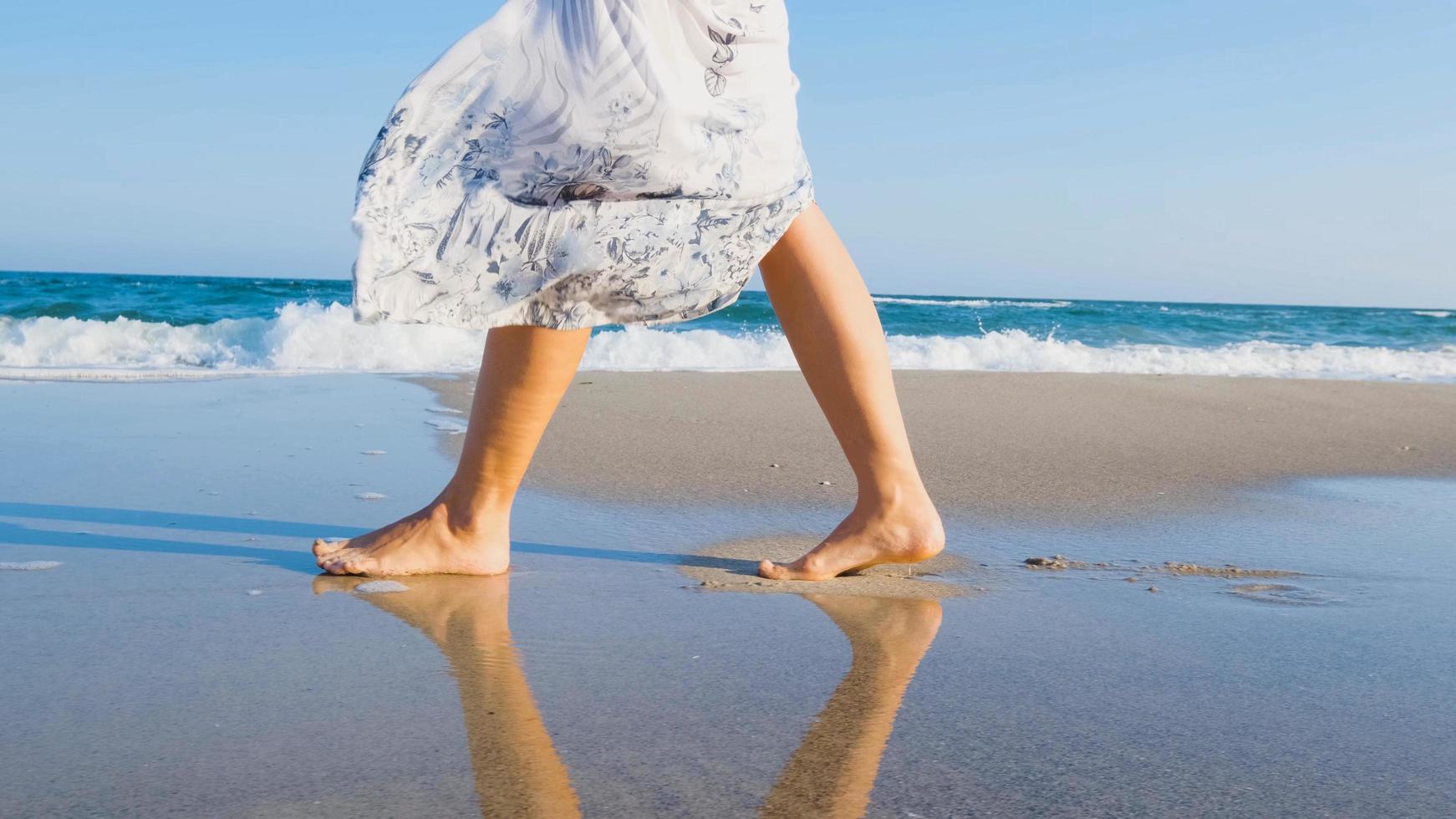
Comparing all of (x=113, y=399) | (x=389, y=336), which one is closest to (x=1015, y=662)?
(x=113, y=399)

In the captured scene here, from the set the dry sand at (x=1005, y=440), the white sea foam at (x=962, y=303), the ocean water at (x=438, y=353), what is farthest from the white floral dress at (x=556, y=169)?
the white sea foam at (x=962, y=303)

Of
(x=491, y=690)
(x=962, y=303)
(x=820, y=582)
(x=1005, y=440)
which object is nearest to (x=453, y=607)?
(x=491, y=690)

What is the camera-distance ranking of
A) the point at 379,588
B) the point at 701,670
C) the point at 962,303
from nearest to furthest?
the point at 701,670
the point at 379,588
the point at 962,303

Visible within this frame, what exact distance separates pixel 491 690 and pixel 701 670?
244 millimetres

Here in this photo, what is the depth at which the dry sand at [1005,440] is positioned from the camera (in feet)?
8.74

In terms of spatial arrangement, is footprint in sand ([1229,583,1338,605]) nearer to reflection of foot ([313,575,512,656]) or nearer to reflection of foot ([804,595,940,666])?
reflection of foot ([804,595,940,666])

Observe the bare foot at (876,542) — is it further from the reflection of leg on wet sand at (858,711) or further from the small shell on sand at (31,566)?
the small shell on sand at (31,566)

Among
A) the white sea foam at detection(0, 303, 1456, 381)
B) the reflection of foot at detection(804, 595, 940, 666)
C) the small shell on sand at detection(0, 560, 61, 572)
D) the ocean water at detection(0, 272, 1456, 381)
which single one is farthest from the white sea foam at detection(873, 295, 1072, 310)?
the small shell on sand at detection(0, 560, 61, 572)

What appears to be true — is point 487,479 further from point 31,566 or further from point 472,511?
point 31,566

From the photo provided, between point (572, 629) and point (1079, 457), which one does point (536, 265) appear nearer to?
point (572, 629)

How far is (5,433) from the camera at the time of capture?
3.05 m

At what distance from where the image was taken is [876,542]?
1829mm

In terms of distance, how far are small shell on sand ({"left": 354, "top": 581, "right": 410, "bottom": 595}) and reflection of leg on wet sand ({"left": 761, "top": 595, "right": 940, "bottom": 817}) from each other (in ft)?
1.99

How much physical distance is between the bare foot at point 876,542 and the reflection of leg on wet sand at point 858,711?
0.38ft
